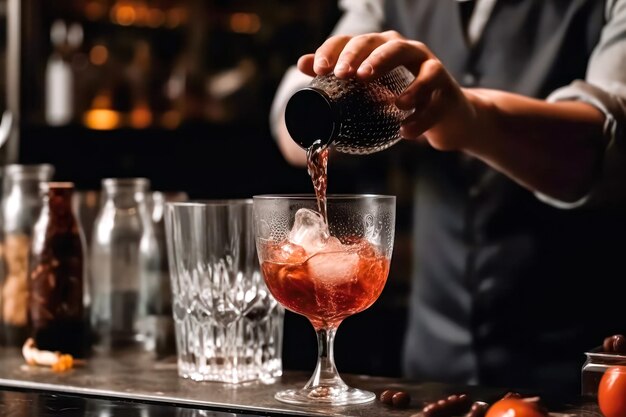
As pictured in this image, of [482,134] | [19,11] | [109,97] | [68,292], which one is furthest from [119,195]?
[109,97]

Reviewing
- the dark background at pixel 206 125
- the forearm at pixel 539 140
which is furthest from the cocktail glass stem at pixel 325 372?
the dark background at pixel 206 125

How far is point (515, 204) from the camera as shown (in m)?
2.33

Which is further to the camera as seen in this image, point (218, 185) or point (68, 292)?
point (218, 185)

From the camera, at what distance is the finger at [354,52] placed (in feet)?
4.44

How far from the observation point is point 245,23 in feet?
13.1

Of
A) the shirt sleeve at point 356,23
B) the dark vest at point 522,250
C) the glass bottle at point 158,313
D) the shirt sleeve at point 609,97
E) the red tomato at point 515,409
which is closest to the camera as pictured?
the red tomato at point 515,409

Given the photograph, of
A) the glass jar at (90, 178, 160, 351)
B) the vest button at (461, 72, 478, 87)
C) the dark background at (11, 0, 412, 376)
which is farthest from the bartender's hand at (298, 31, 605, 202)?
the dark background at (11, 0, 412, 376)

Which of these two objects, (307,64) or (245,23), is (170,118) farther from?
(307,64)

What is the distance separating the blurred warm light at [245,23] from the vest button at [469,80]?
1.77 metres

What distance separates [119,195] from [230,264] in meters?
0.35

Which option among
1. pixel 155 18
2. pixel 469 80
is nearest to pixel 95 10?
pixel 155 18

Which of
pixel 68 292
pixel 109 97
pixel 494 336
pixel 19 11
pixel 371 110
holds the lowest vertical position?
pixel 494 336

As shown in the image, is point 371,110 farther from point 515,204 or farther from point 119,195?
point 515,204

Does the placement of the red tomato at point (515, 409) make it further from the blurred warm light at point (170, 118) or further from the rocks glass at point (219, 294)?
the blurred warm light at point (170, 118)
